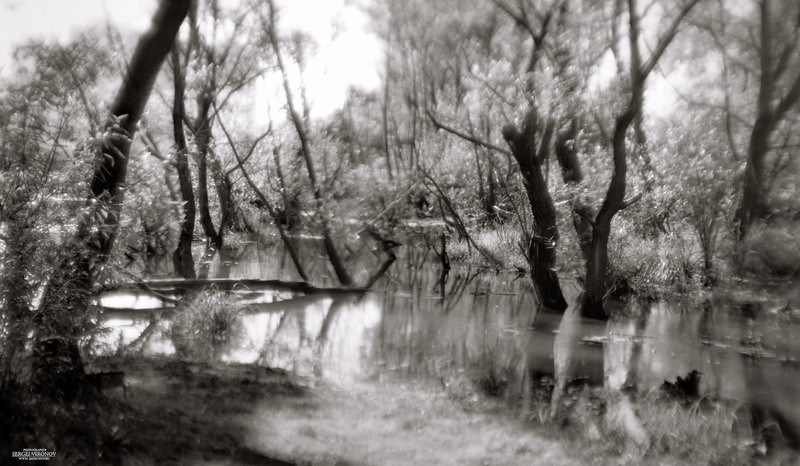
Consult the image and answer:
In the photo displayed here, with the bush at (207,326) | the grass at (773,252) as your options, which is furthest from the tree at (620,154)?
the bush at (207,326)

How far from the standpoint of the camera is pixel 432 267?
22.7 meters

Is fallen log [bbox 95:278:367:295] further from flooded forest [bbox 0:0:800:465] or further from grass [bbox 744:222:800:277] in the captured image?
grass [bbox 744:222:800:277]

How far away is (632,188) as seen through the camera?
1980 cm

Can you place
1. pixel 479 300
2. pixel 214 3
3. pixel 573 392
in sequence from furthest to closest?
pixel 214 3, pixel 479 300, pixel 573 392

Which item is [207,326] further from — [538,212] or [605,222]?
[605,222]

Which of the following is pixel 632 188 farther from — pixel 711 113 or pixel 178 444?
pixel 178 444

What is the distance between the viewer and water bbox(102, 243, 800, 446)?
843 cm

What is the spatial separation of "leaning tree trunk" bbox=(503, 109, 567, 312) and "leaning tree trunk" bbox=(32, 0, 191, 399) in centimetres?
744

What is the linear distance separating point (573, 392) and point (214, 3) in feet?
52.1

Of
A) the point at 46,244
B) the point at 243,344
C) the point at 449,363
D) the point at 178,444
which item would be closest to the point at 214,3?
the point at 243,344

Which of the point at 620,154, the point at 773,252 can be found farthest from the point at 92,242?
the point at 773,252

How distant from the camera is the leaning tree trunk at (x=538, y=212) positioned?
12.6 m

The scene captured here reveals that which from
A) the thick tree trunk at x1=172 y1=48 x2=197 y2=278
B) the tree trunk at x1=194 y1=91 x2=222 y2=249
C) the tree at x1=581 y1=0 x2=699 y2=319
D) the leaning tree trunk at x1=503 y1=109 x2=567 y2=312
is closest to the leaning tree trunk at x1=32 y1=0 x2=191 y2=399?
the leaning tree trunk at x1=503 y1=109 x2=567 y2=312

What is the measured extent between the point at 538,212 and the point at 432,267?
→ 996cm
